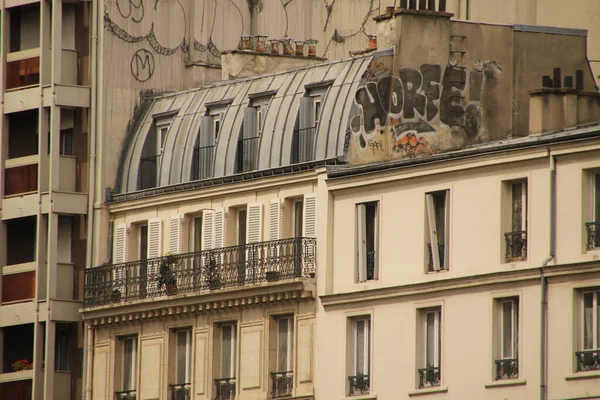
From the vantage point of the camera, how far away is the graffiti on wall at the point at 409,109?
72.9 m

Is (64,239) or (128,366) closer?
(128,366)

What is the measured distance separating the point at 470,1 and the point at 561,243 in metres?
21.2

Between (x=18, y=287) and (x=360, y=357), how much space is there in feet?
48.8

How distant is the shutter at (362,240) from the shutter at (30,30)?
1619cm

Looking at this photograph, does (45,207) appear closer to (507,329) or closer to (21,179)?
(21,179)

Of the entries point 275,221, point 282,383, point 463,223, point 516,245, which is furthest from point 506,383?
point 275,221

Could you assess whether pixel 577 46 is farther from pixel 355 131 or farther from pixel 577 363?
pixel 577 363

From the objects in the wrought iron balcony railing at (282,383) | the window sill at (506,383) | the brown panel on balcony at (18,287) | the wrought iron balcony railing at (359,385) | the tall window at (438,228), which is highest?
the brown panel on balcony at (18,287)

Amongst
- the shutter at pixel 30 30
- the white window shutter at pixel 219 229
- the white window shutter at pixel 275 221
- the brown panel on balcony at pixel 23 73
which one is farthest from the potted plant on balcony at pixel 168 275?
the shutter at pixel 30 30

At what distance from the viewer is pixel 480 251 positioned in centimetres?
6744

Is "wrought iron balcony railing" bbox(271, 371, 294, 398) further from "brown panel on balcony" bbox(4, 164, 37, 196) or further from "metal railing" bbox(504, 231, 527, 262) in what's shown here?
"brown panel on balcony" bbox(4, 164, 37, 196)

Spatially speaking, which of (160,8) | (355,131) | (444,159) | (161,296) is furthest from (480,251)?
(160,8)

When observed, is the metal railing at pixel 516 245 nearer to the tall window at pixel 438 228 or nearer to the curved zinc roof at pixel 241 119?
the tall window at pixel 438 228

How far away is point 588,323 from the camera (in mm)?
Result: 64250
